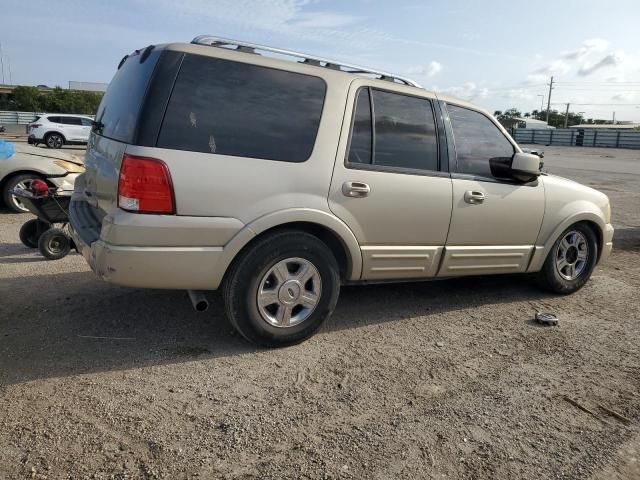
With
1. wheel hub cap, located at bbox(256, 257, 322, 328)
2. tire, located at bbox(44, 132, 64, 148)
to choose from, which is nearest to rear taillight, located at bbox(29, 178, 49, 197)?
wheel hub cap, located at bbox(256, 257, 322, 328)

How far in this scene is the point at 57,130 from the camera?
24844mm

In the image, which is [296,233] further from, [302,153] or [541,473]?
[541,473]

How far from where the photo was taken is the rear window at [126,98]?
3.27m

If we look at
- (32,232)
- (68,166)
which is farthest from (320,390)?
(68,166)

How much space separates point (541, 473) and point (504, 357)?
134cm

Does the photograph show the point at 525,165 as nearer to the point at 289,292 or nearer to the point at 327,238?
the point at 327,238

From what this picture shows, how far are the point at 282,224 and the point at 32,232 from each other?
3.97 m

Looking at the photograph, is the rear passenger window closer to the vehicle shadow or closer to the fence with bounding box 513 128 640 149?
the vehicle shadow

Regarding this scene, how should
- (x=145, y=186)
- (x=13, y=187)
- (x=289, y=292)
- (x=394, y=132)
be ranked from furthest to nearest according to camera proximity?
(x=13, y=187) < (x=394, y=132) < (x=289, y=292) < (x=145, y=186)

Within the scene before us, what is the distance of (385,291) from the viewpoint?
516cm

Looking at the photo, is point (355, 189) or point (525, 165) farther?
point (525, 165)

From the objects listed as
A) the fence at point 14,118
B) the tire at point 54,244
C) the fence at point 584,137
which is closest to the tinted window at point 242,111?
the tire at point 54,244

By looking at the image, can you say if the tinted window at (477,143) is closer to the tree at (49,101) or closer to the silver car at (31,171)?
the silver car at (31,171)

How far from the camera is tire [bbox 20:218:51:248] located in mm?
6047
